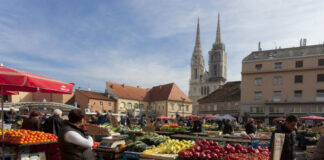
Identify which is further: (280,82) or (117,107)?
(117,107)

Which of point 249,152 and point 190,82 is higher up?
point 190,82

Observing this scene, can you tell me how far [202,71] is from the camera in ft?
369

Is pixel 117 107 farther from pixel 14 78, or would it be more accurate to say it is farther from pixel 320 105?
pixel 14 78

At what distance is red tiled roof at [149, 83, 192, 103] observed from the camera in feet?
183

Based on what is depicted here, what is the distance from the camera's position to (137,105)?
5744 centimetres

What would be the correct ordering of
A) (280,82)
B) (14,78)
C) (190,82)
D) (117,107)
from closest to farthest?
(14,78)
(280,82)
(117,107)
(190,82)

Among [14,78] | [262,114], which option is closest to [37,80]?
[14,78]

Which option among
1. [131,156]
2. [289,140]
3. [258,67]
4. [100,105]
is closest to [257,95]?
[258,67]

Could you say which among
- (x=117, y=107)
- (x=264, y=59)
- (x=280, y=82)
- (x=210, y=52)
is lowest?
(x=117, y=107)

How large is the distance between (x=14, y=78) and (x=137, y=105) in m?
53.2

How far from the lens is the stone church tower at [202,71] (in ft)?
353

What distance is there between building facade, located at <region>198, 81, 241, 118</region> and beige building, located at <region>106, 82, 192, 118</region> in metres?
4.75

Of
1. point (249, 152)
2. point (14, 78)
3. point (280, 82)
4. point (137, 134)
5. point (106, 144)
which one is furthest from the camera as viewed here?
point (280, 82)

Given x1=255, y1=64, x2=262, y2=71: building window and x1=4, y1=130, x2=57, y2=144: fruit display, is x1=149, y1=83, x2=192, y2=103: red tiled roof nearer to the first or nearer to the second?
x1=255, y1=64, x2=262, y2=71: building window
